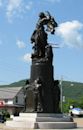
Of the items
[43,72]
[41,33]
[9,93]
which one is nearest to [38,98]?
[43,72]

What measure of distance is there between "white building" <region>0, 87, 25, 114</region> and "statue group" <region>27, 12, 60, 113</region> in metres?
61.5

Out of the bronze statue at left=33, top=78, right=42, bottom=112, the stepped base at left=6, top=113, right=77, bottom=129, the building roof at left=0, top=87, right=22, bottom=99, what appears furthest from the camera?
the building roof at left=0, top=87, right=22, bottom=99

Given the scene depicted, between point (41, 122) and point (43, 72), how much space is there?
12.3 feet

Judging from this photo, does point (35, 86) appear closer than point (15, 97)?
Yes

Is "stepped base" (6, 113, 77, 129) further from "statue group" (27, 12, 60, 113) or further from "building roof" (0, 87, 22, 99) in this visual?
"building roof" (0, 87, 22, 99)

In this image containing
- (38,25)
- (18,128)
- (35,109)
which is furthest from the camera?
(38,25)

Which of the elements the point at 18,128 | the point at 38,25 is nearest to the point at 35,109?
the point at 18,128

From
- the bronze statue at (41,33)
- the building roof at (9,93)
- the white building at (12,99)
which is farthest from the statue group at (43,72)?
the building roof at (9,93)

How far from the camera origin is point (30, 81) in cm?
2766

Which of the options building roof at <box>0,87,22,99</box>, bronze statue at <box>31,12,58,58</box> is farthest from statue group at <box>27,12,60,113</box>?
building roof at <box>0,87,22,99</box>

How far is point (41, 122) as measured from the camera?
82.0 ft

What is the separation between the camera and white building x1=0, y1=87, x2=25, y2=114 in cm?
9143

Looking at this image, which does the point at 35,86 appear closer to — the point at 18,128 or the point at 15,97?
the point at 18,128

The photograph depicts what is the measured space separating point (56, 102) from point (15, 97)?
70042 mm
